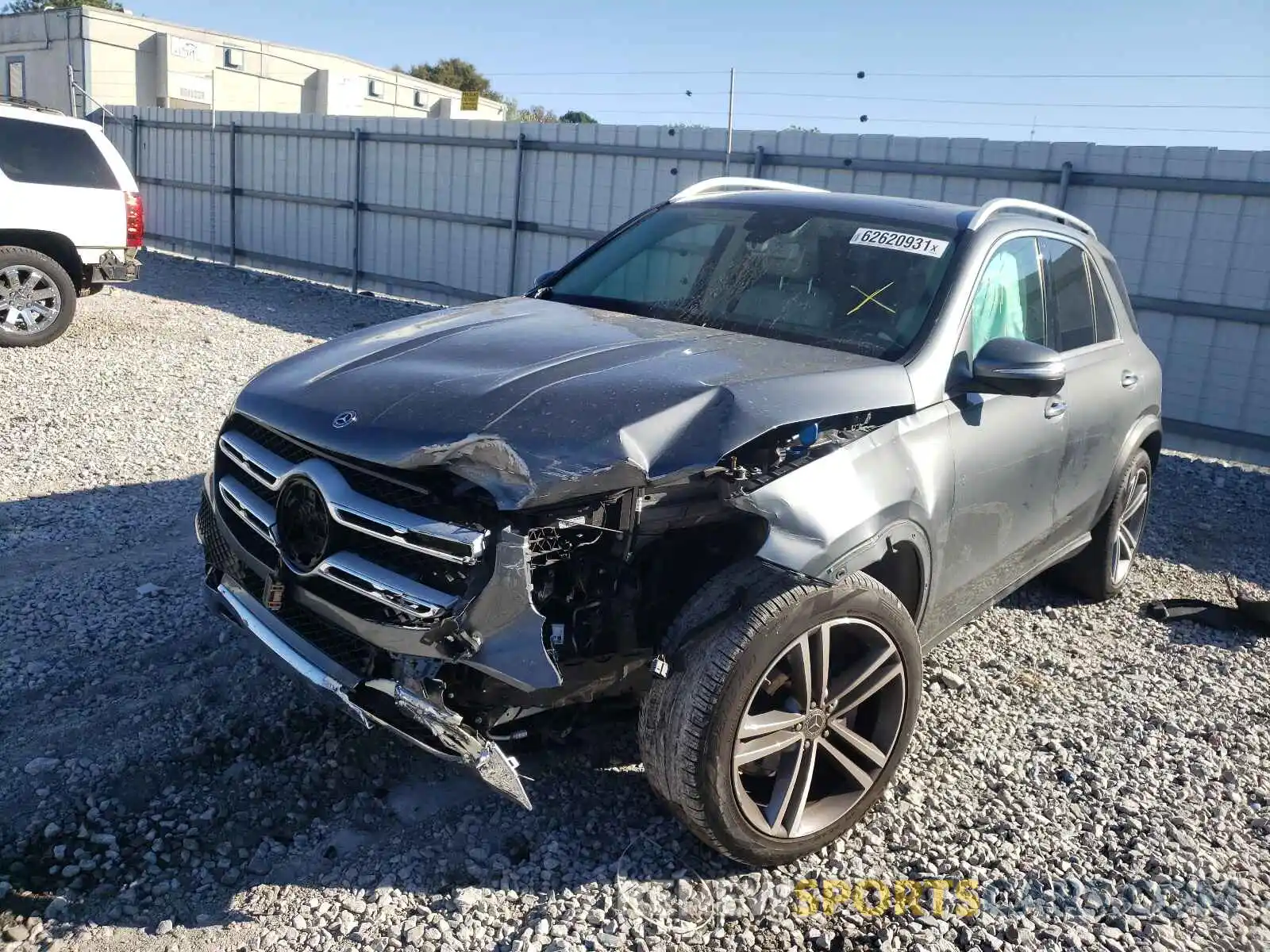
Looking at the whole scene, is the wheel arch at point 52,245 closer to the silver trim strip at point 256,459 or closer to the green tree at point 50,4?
the silver trim strip at point 256,459

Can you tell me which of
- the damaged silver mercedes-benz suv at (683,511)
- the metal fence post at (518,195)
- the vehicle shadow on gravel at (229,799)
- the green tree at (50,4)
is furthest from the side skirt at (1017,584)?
the green tree at (50,4)

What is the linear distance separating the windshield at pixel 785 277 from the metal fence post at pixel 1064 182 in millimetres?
6392

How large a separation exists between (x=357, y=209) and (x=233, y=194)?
330 cm

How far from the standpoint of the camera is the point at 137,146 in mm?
19219

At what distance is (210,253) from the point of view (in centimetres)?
1819

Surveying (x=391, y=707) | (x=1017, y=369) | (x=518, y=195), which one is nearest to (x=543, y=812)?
(x=391, y=707)

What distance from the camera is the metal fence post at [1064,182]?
9594 mm

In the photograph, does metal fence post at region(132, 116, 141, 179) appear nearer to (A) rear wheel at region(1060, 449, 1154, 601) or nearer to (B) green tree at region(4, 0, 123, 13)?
(A) rear wheel at region(1060, 449, 1154, 601)

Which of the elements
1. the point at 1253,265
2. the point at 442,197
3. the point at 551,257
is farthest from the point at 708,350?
the point at 442,197

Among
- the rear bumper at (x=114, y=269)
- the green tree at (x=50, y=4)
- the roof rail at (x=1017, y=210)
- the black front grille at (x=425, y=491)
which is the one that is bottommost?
the rear bumper at (x=114, y=269)

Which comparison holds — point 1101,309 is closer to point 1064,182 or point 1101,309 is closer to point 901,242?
point 901,242

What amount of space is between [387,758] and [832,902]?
1.49m

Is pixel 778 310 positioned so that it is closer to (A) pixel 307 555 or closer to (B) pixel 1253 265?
(A) pixel 307 555

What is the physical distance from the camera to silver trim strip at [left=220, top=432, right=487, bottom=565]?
8.46ft
